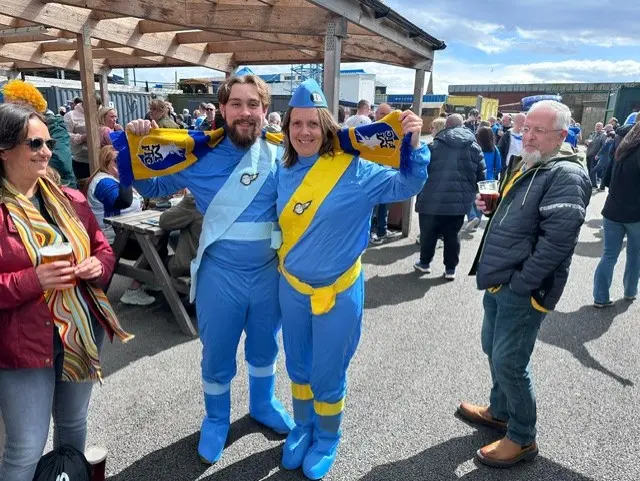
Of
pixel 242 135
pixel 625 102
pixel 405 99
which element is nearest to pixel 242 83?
pixel 242 135

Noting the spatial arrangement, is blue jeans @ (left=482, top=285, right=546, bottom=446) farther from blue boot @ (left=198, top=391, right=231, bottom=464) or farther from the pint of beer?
the pint of beer

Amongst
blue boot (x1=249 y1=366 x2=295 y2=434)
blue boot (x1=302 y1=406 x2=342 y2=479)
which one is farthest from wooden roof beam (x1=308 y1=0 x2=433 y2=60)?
blue boot (x1=302 y1=406 x2=342 y2=479)

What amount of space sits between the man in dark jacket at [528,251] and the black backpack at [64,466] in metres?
1.94

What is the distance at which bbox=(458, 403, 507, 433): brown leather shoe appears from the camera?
2779mm

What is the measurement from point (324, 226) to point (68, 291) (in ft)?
3.57

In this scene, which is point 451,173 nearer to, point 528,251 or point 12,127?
point 528,251

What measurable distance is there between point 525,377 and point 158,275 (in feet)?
9.66

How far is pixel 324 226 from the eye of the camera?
2156mm

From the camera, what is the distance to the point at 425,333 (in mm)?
4074

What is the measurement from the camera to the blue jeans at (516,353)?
91.3 inches

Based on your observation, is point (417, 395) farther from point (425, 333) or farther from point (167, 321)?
point (167, 321)

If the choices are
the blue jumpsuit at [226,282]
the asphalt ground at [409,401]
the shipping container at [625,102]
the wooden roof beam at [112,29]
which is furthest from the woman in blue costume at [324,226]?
the shipping container at [625,102]

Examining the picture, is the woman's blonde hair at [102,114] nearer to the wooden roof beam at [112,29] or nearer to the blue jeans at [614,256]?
the wooden roof beam at [112,29]

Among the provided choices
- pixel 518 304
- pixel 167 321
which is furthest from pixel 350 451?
pixel 167 321
